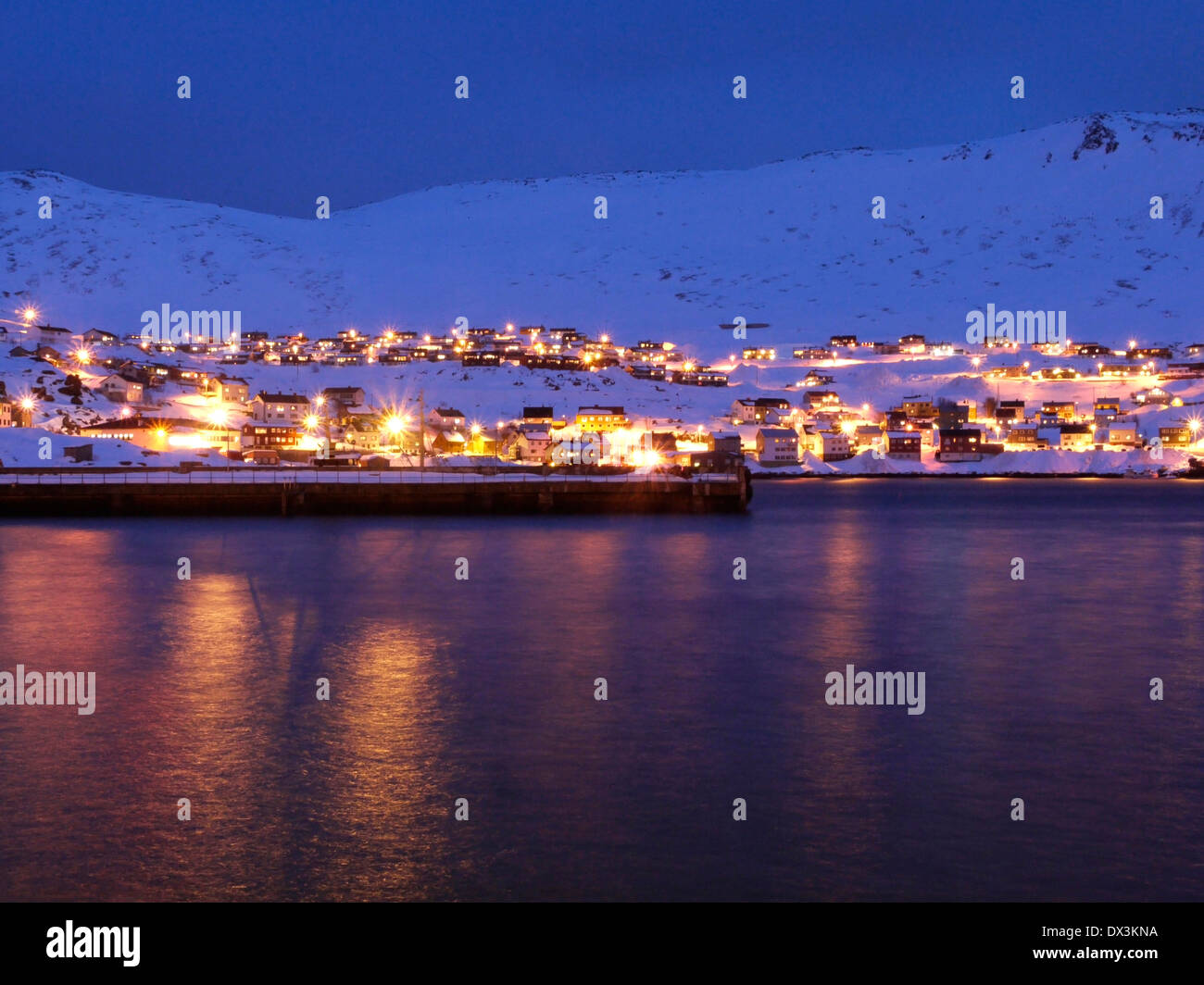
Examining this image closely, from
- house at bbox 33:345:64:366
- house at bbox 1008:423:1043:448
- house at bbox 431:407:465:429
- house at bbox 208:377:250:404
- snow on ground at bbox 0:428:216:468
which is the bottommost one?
snow on ground at bbox 0:428:216:468

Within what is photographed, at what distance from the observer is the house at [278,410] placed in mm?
123938

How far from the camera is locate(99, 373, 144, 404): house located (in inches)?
4649

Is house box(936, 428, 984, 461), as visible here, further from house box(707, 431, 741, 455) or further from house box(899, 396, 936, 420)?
house box(707, 431, 741, 455)

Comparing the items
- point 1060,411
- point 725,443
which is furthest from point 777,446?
point 1060,411

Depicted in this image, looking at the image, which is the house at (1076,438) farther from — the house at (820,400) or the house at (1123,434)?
the house at (820,400)

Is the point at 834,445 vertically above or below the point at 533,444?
above

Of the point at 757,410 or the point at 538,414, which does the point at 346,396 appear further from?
the point at 757,410

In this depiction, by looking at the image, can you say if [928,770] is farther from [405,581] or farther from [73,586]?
[73,586]

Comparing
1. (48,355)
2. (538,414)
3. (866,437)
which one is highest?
(48,355)

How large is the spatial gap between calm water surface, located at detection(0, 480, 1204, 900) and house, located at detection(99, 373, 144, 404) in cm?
8654

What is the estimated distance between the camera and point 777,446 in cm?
13988

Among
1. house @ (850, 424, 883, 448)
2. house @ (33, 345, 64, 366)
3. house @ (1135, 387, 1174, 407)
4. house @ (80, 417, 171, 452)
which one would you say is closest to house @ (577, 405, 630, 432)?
house @ (850, 424, 883, 448)

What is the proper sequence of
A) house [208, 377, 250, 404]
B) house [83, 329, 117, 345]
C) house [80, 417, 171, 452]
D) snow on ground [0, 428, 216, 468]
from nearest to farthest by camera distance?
1. snow on ground [0, 428, 216, 468]
2. house [80, 417, 171, 452]
3. house [208, 377, 250, 404]
4. house [83, 329, 117, 345]

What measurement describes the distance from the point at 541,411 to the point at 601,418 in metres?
7.85
